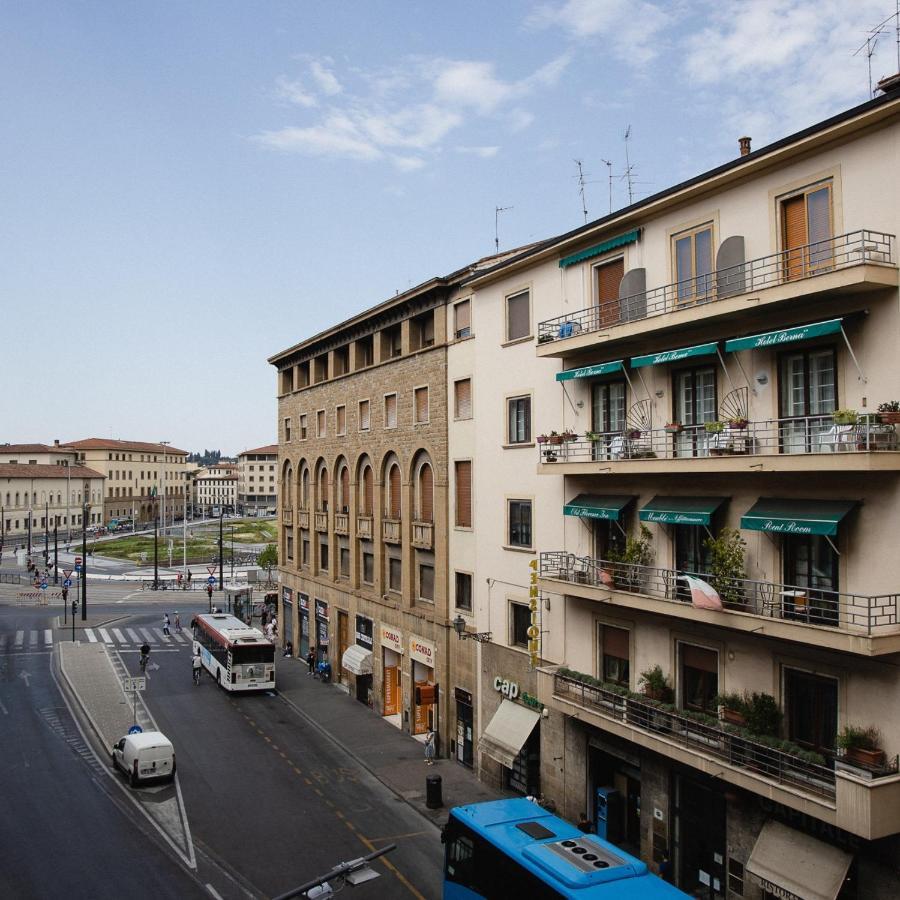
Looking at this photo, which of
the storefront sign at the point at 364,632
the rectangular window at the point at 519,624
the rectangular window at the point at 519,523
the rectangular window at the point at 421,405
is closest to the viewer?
the rectangular window at the point at 519,523

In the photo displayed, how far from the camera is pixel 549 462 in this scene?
2353 cm

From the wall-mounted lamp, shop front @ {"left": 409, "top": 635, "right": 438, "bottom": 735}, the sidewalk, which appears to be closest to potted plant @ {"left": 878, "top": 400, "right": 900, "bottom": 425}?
the wall-mounted lamp

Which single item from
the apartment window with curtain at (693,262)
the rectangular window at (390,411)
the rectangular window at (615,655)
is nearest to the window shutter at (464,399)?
the rectangular window at (390,411)

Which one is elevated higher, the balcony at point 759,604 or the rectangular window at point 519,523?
the rectangular window at point 519,523

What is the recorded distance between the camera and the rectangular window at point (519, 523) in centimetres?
2702

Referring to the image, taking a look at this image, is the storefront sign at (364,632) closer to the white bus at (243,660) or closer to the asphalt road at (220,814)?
the asphalt road at (220,814)

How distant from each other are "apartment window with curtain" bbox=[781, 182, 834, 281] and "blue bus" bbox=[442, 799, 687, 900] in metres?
11.5

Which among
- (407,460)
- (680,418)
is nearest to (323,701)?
(407,460)

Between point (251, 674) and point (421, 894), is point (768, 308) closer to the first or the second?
point (421, 894)

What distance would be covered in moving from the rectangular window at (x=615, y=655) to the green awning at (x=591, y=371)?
22.5 ft

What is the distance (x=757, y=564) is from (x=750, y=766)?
4108 mm

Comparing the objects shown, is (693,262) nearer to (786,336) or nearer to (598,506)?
(786,336)

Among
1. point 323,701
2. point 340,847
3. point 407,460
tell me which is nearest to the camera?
point 340,847

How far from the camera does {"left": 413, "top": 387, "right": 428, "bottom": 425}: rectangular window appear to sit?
112ft
